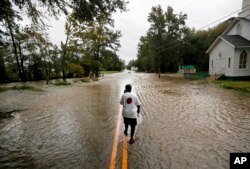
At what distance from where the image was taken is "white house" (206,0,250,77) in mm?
25719

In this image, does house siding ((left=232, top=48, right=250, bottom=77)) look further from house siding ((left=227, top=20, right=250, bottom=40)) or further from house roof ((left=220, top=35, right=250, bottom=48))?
house siding ((left=227, top=20, right=250, bottom=40))

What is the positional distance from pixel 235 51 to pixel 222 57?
3175 millimetres

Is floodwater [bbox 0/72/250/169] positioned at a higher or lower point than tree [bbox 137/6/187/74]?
lower

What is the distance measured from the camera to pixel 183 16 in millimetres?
60719

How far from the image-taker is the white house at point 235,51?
25719 millimetres

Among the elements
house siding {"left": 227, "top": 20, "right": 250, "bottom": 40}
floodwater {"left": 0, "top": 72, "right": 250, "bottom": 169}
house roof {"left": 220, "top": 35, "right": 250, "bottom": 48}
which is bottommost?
floodwater {"left": 0, "top": 72, "right": 250, "bottom": 169}

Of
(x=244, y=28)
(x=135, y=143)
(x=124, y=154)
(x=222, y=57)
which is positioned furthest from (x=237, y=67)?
(x=124, y=154)

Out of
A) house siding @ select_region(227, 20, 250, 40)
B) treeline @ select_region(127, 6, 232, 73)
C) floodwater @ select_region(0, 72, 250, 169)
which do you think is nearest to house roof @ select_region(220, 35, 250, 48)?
house siding @ select_region(227, 20, 250, 40)

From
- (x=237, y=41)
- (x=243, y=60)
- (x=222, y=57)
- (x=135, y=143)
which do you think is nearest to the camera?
(x=135, y=143)

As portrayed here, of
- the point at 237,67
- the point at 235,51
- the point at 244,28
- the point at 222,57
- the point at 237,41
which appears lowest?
the point at 237,67

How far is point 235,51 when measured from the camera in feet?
84.0

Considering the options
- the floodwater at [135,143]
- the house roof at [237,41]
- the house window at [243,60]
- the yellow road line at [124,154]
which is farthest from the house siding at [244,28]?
the yellow road line at [124,154]

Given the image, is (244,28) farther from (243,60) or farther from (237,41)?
(243,60)

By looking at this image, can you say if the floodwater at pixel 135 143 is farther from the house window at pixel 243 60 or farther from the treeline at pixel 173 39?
the treeline at pixel 173 39
